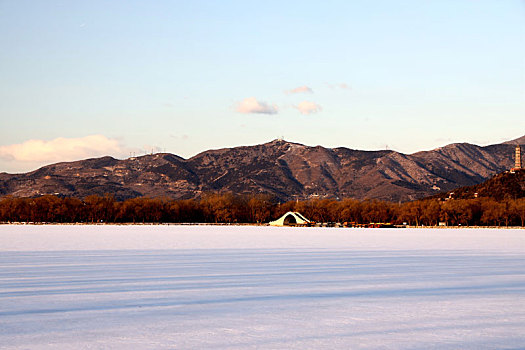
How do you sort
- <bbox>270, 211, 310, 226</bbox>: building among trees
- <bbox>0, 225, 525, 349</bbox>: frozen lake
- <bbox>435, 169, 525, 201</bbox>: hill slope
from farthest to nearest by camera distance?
<bbox>435, 169, 525, 201</bbox>: hill slope
<bbox>270, 211, 310, 226</bbox>: building among trees
<bbox>0, 225, 525, 349</bbox>: frozen lake

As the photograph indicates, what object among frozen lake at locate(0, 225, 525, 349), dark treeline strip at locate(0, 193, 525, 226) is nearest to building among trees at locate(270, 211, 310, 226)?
dark treeline strip at locate(0, 193, 525, 226)

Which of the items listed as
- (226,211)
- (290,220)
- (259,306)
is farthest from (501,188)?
(259,306)

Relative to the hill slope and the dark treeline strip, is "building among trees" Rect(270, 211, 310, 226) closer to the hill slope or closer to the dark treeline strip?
the dark treeline strip

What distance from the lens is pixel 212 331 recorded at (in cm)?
1005

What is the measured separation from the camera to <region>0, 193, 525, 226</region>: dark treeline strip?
11931 centimetres

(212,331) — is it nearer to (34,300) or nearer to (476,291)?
(34,300)

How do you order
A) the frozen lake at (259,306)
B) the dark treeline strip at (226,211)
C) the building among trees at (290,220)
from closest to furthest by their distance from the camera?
the frozen lake at (259,306), the dark treeline strip at (226,211), the building among trees at (290,220)

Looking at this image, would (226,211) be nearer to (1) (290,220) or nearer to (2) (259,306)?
(1) (290,220)

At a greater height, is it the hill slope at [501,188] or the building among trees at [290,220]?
the hill slope at [501,188]

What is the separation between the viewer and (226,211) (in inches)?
5443

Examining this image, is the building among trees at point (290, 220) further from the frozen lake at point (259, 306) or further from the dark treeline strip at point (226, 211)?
the frozen lake at point (259, 306)

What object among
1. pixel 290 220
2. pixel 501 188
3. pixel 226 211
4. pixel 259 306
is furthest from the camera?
pixel 501 188

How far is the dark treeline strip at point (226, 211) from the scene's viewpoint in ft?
391

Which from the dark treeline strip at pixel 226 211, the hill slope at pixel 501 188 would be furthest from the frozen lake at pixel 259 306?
the hill slope at pixel 501 188
